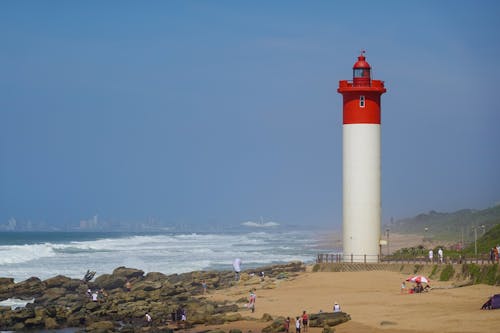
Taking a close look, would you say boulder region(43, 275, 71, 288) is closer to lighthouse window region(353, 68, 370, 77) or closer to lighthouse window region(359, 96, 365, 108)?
lighthouse window region(359, 96, 365, 108)

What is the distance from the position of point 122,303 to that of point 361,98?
11.6 metres

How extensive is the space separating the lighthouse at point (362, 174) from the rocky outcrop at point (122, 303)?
405 cm

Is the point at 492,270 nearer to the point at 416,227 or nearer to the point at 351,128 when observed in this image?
the point at 351,128

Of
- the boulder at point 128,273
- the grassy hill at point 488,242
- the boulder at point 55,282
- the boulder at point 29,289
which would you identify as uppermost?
the grassy hill at point 488,242

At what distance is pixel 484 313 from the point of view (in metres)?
25.0

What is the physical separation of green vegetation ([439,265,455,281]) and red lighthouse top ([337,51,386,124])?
6152 millimetres

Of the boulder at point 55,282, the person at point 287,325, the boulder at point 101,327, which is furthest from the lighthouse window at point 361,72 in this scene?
the boulder at point 55,282

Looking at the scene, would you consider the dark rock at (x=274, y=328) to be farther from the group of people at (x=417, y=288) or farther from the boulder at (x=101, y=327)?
the group of people at (x=417, y=288)

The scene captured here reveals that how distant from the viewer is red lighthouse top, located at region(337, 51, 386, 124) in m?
36.2

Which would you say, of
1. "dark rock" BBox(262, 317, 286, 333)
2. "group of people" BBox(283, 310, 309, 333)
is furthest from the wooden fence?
"dark rock" BBox(262, 317, 286, 333)

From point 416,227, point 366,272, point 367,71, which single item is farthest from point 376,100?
point 416,227

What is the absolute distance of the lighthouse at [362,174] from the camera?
3609 cm

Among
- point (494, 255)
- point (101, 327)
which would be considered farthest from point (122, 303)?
point (494, 255)

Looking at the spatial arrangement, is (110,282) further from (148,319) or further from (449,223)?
(449,223)
